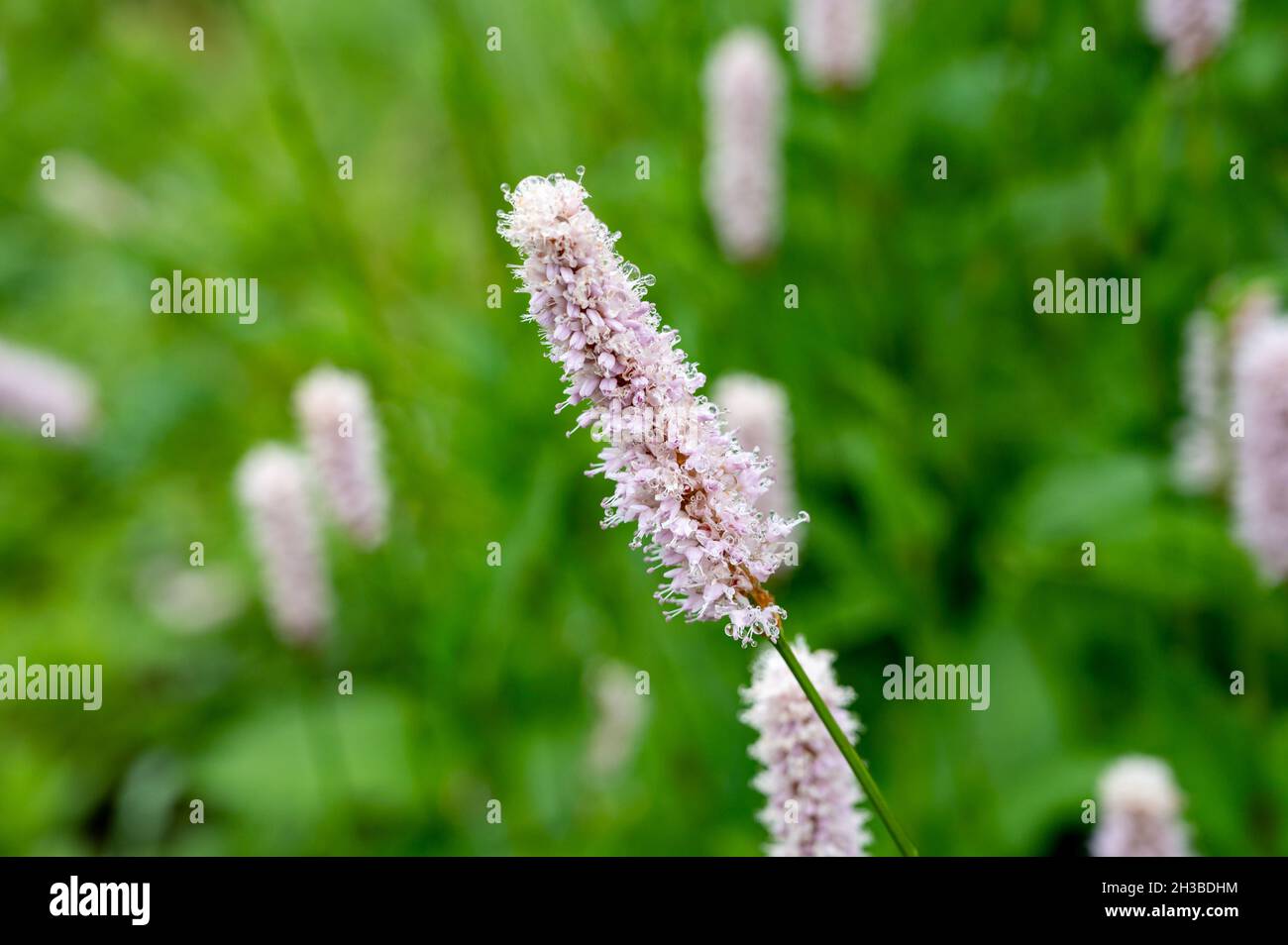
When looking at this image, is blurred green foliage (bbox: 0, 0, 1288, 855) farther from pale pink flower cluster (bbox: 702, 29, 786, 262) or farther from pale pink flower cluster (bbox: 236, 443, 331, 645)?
pale pink flower cluster (bbox: 236, 443, 331, 645)

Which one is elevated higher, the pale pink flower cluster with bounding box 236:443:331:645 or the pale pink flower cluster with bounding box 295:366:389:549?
the pale pink flower cluster with bounding box 295:366:389:549

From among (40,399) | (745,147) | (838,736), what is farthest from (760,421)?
(40,399)

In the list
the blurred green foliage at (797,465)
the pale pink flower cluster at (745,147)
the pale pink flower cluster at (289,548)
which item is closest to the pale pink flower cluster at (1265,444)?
the blurred green foliage at (797,465)

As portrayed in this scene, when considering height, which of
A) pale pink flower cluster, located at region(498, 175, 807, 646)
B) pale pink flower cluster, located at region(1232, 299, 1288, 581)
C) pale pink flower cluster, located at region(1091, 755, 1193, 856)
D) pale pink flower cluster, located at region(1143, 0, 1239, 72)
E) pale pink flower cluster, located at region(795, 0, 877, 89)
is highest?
pale pink flower cluster, located at region(795, 0, 877, 89)

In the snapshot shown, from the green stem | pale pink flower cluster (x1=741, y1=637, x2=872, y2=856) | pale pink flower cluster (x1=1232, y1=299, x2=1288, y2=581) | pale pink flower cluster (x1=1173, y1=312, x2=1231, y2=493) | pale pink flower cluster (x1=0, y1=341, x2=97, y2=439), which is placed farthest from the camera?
pale pink flower cluster (x1=0, y1=341, x2=97, y2=439)

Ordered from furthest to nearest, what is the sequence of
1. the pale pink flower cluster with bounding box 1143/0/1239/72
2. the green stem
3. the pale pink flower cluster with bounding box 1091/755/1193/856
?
the pale pink flower cluster with bounding box 1143/0/1239/72 < the pale pink flower cluster with bounding box 1091/755/1193/856 < the green stem

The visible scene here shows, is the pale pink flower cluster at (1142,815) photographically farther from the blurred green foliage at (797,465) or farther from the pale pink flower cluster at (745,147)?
the pale pink flower cluster at (745,147)

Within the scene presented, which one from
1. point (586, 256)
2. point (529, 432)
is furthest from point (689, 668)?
point (586, 256)

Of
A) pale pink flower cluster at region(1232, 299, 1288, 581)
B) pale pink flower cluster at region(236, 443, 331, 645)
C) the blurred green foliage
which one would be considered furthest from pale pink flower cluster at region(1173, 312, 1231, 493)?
pale pink flower cluster at region(236, 443, 331, 645)

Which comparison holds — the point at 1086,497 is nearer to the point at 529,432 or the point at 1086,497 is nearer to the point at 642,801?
the point at 642,801
